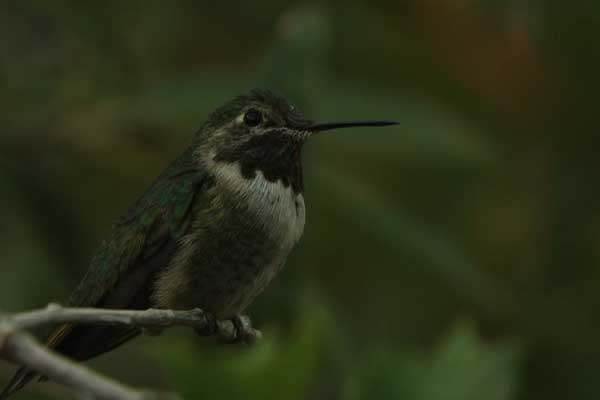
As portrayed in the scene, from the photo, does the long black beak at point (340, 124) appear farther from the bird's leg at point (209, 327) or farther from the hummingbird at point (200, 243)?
the bird's leg at point (209, 327)

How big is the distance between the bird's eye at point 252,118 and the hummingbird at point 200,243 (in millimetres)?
123

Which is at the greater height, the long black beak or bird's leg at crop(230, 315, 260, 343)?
the long black beak

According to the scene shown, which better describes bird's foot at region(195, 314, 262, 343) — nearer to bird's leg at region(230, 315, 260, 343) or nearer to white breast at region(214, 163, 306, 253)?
bird's leg at region(230, 315, 260, 343)

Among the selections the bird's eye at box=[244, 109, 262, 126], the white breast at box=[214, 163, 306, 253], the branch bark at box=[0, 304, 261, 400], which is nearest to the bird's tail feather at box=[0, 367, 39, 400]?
the branch bark at box=[0, 304, 261, 400]

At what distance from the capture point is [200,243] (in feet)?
9.77

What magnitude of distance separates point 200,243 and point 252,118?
1.75 feet

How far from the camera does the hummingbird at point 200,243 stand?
293 cm

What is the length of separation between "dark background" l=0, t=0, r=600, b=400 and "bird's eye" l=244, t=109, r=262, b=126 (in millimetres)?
292

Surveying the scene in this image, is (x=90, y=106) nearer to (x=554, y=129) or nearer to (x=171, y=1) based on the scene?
(x=171, y=1)

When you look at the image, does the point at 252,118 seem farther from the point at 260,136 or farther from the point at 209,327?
the point at 209,327

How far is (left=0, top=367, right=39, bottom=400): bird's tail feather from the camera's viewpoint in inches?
98.5

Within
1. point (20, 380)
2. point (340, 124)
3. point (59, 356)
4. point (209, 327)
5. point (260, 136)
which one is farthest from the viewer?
point (260, 136)

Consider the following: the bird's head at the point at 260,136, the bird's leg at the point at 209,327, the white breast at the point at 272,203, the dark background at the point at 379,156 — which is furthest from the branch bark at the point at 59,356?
the dark background at the point at 379,156

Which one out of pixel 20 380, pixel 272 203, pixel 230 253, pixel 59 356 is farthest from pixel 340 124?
pixel 59 356
